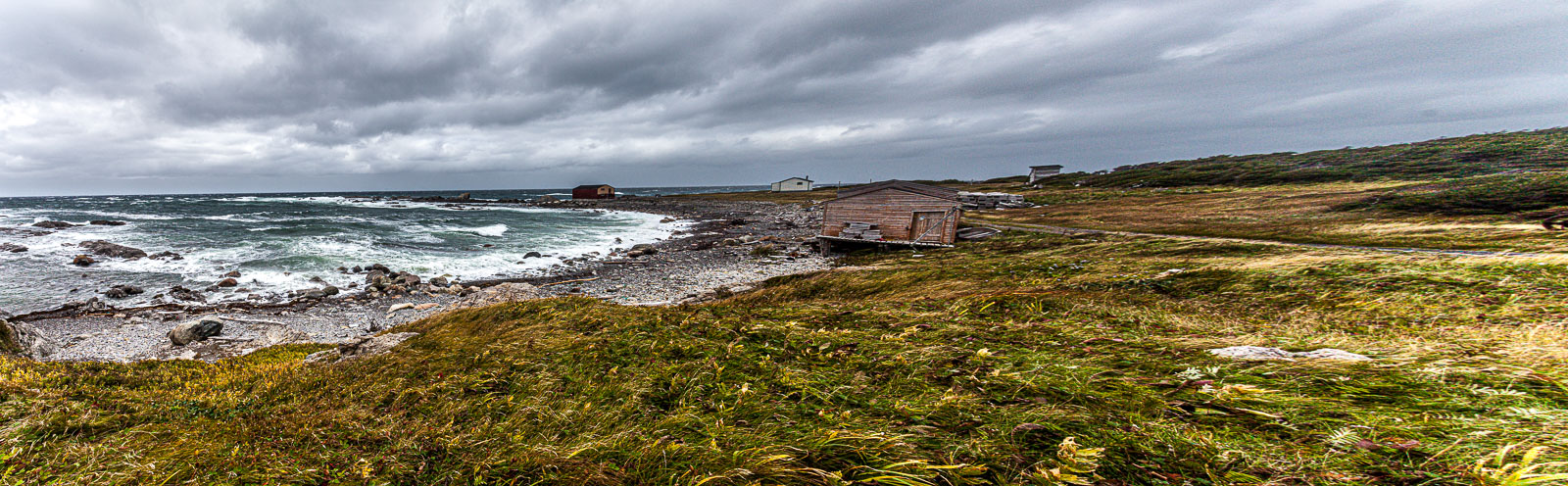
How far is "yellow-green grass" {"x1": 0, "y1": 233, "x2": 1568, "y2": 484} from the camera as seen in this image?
264 cm

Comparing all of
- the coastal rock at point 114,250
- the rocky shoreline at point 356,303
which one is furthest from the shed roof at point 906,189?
the coastal rock at point 114,250

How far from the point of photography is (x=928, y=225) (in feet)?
77.5

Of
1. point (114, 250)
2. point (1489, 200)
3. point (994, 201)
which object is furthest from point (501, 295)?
point (994, 201)

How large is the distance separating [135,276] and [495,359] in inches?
1220

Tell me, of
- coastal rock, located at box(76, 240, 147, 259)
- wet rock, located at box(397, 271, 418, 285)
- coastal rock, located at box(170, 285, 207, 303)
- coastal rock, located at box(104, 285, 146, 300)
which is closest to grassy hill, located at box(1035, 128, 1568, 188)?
wet rock, located at box(397, 271, 418, 285)

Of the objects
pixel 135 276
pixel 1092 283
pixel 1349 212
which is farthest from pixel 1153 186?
pixel 135 276

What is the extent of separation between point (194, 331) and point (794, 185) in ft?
344

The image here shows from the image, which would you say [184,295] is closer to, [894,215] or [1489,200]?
[894,215]

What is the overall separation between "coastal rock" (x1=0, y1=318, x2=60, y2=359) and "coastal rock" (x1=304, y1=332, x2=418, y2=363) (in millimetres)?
7185

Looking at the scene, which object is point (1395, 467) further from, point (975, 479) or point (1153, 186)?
point (1153, 186)

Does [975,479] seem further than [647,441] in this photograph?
No

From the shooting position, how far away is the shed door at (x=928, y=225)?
75.9 ft

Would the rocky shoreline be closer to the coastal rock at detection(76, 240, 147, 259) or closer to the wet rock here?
the wet rock

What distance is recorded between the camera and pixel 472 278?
2341 cm
